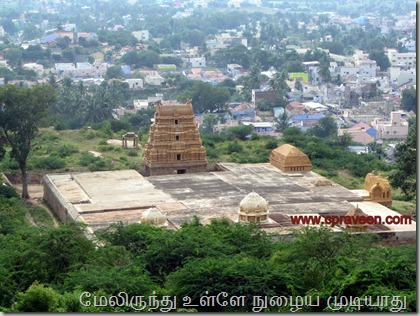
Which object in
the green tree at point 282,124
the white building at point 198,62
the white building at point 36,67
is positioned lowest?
the white building at point 198,62

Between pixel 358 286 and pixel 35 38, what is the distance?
331 feet

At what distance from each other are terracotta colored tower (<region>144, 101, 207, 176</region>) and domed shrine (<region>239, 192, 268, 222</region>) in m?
7.54

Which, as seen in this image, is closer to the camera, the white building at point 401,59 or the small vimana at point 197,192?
the small vimana at point 197,192

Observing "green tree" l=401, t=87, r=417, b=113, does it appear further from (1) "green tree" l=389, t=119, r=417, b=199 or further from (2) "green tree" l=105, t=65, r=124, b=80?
(1) "green tree" l=389, t=119, r=417, b=199

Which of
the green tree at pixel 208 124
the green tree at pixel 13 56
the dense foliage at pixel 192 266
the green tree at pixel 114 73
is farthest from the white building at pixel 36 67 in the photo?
the dense foliage at pixel 192 266

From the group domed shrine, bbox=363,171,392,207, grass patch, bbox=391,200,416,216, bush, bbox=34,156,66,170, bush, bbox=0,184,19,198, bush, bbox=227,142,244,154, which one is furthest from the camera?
bush, bbox=227,142,244,154

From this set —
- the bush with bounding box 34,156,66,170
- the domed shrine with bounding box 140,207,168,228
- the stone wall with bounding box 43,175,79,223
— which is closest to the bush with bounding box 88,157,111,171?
the bush with bounding box 34,156,66,170

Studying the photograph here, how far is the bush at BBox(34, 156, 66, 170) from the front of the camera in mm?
39750

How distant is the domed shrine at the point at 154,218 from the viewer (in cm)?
2906

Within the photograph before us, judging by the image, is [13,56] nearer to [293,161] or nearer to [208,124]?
[208,124]

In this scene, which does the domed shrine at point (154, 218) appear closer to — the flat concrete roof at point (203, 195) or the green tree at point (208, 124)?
the flat concrete roof at point (203, 195)

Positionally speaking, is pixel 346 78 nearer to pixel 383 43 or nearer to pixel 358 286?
pixel 383 43

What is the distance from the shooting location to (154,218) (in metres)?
29.1

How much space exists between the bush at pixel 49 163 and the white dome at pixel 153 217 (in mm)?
10934
